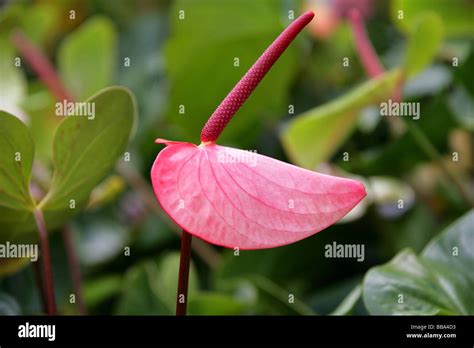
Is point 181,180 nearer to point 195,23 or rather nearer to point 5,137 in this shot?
point 5,137

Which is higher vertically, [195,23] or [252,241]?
[195,23]

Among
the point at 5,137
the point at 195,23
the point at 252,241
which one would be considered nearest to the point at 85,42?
the point at 195,23

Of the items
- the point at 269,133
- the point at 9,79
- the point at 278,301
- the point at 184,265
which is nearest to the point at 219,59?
the point at 269,133

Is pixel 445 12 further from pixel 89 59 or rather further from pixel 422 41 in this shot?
pixel 89 59

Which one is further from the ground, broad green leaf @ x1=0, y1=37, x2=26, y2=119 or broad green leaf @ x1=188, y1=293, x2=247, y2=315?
broad green leaf @ x1=0, y1=37, x2=26, y2=119

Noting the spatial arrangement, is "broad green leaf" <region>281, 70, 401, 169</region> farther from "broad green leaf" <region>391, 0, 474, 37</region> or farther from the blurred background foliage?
"broad green leaf" <region>391, 0, 474, 37</region>

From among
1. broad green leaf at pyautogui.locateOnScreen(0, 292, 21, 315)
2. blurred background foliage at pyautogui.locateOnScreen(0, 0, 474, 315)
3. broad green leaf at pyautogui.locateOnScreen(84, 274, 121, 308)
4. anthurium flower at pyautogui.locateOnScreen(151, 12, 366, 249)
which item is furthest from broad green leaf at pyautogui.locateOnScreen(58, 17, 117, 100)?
anthurium flower at pyautogui.locateOnScreen(151, 12, 366, 249)
